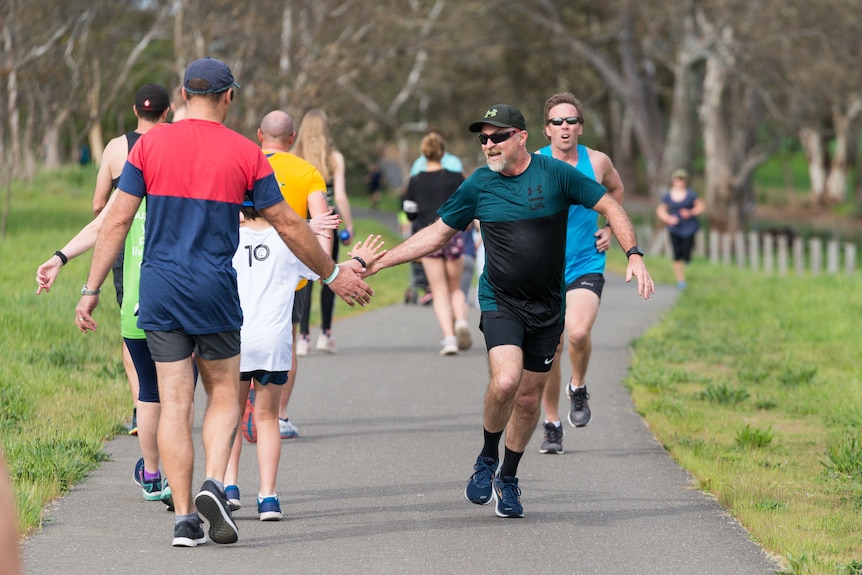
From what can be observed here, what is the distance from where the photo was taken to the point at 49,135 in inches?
1308

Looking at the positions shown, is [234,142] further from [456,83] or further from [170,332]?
[456,83]

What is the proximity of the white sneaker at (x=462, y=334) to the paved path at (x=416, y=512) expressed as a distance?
2.47 meters

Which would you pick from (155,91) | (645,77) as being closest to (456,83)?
(645,77)

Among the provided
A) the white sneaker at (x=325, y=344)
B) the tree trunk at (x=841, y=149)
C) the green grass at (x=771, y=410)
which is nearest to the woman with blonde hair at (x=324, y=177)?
the white sneaker at (x=325, y=344)

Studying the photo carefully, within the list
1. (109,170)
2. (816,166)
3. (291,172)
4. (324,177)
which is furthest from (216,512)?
(816,166)

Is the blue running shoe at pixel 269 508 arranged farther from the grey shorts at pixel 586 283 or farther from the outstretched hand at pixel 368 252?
the grey shorts at pixel 586 283

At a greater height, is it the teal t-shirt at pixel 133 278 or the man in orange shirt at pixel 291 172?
the man in orange shirt at pixel 291 172

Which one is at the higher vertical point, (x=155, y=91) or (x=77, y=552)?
(x=155, y=91)

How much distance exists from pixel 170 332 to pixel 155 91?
5.94 ft

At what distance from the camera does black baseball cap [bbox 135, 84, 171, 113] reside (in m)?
6.77

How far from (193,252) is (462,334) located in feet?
24.2

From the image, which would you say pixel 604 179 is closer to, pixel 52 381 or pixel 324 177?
pixel 324 177

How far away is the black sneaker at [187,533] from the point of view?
18.2ft

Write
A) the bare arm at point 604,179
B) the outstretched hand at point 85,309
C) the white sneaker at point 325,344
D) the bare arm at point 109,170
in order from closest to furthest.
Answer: the outstretched hand at point 85,309
the bare arm at point 109,170
the bare arm at point 604,179
the white sneaker at point 325,344
